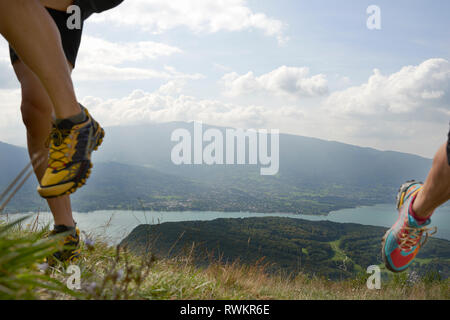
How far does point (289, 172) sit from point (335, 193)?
31.8m

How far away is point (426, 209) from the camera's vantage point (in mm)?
2078

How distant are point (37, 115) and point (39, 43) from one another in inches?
29.7

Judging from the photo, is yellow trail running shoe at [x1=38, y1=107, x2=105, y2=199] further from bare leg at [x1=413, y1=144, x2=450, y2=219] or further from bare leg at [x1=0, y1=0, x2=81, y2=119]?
bare leg at [x1=413, y1=144, x2=450, y2=219]

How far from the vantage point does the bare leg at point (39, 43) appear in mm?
1412

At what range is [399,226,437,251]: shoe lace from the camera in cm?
221

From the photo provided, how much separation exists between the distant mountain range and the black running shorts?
72698 mm

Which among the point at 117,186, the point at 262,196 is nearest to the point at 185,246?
the point at 117,186

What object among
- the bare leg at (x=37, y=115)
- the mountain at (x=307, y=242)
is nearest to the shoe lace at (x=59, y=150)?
the bare leg at (x=37, y=115)

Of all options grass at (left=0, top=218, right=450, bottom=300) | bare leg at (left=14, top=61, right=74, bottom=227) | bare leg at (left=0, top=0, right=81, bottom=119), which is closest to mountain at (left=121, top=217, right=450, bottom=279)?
bare leg at (left=14, top=61, right=74, bottom=227)

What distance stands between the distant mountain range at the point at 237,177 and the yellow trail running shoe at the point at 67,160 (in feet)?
240

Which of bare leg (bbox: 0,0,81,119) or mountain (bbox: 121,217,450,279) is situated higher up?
bare leg (bbox: 0,0,81,119)

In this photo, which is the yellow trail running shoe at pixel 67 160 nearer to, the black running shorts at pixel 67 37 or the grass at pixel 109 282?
the grass at pixel 109 282

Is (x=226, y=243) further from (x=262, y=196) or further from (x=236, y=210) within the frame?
(x=262, y=196)
